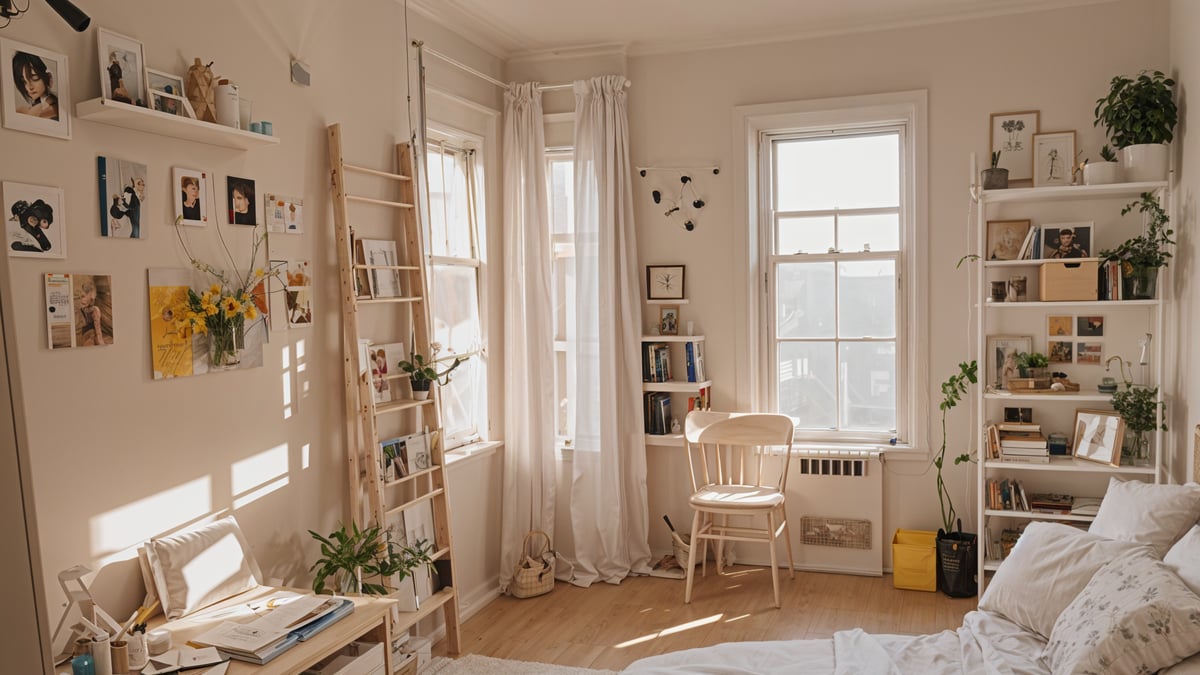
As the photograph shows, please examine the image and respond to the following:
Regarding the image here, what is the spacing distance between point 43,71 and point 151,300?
2.25ft

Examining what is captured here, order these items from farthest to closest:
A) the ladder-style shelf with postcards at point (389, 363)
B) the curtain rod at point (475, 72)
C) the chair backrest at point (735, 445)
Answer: the chair backrest at point (735, 445)
the curtain rod at point (475, 72)
the ladder-style shelf with postcards at point (389, 363)

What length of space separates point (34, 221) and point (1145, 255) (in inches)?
166

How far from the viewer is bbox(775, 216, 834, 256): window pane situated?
15.4 ft

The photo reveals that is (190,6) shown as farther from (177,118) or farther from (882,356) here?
(882,356)

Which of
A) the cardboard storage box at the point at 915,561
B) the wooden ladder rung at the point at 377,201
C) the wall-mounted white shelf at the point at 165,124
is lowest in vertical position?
the cardboard storage box at the point at 915,561

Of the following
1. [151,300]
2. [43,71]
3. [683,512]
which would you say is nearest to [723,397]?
[683,512]

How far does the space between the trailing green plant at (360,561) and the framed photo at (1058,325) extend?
3.22 metres

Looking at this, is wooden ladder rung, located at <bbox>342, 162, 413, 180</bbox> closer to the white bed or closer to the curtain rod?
the curtain rod

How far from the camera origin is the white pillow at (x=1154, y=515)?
2502mm

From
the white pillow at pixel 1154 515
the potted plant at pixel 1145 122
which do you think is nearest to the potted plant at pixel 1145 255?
the potted plant at pixel 1145 122

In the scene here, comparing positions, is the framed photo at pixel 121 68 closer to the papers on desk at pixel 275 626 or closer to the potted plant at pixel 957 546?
the papers on desk at pixel 275 626

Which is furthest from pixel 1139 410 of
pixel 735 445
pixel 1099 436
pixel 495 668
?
pixel 495 668

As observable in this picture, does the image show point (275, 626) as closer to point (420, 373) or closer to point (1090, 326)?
point (420, 373)

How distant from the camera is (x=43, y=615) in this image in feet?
2.96
